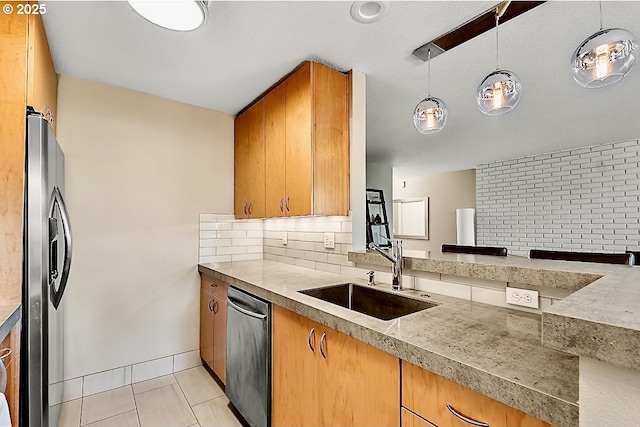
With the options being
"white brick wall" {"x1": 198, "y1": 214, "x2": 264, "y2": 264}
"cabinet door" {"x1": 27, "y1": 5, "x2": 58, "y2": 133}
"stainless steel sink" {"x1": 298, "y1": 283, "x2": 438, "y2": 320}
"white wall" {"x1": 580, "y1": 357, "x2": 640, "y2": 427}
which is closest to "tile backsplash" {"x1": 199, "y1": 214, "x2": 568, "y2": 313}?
"white brick wall" {"x1": 198, "y1": 214, "x2": 264, "y2": 264}

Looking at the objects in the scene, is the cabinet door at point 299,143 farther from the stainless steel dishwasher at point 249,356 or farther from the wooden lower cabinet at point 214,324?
the wooden lower cabinet at point 214,324

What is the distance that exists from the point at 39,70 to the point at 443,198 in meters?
6.34

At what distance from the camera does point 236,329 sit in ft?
6.60

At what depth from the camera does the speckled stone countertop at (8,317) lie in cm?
108

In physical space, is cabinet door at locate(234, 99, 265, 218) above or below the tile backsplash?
above

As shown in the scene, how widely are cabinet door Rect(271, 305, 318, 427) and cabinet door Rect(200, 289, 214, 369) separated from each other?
1.01 meters

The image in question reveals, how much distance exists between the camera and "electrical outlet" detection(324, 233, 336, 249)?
7.63 feet

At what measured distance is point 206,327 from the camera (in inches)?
102

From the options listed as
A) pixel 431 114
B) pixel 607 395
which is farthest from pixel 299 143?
pixel 607 395

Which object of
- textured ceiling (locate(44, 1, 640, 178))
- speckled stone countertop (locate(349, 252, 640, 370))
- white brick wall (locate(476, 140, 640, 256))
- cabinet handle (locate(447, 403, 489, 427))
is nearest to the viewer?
speckled stone countertop (locate(349, 252, 640, 370))

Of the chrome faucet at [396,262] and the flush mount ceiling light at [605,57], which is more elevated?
the flush mount ceiling light at [605,57]

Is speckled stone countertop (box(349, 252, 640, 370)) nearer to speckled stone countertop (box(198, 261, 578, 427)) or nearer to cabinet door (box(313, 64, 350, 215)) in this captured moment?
speckled stone countertop (box(198, 261, 578, 427))

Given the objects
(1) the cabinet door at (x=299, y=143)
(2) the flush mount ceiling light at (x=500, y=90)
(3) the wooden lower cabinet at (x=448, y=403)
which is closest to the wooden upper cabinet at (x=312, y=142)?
(1) the cabinet door at (x=299, y=143)

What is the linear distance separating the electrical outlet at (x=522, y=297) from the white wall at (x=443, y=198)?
16.5ft
